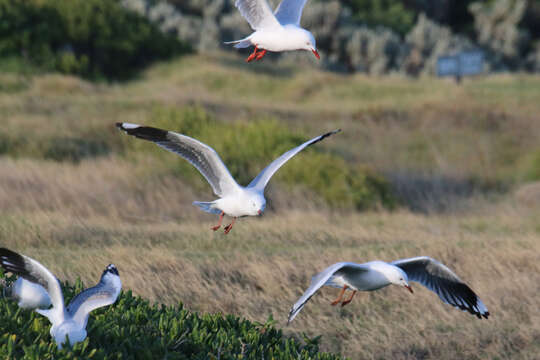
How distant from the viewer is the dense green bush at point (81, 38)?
3053 cm

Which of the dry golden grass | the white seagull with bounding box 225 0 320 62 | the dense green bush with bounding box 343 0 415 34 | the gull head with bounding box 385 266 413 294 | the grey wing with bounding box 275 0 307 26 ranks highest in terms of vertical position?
the white seagull with bounding box 225 0 320 62

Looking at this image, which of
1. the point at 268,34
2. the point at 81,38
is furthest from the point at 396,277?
the point at 81,38

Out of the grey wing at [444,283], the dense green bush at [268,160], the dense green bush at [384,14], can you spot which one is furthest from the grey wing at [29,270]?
the dense green bush at [384,14]

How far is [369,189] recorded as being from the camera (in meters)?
18.2

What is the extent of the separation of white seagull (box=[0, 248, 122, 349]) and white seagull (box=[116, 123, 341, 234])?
88cm

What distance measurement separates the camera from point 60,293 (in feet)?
14.6

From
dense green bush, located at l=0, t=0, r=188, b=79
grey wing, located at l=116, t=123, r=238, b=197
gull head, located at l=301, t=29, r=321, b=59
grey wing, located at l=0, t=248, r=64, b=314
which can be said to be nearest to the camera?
grey wing, located at l=0, t=248, r=64, b=314

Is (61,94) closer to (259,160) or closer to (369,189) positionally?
(259,160)

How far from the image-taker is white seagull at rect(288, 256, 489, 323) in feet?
17.4

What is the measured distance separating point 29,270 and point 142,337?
5.43 feet

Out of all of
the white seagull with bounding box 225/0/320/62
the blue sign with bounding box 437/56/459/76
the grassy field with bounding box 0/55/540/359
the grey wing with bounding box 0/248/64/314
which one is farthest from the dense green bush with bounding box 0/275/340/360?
the blue sign with bounding box 437/56/459/76

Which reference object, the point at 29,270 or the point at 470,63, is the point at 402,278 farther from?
the point at 470,63

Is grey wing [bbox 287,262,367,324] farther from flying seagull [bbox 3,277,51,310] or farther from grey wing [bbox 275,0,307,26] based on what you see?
grey wing [bbox 275,0,307,26]

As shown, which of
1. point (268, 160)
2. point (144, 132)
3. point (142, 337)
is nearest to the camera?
point (144, 132)
